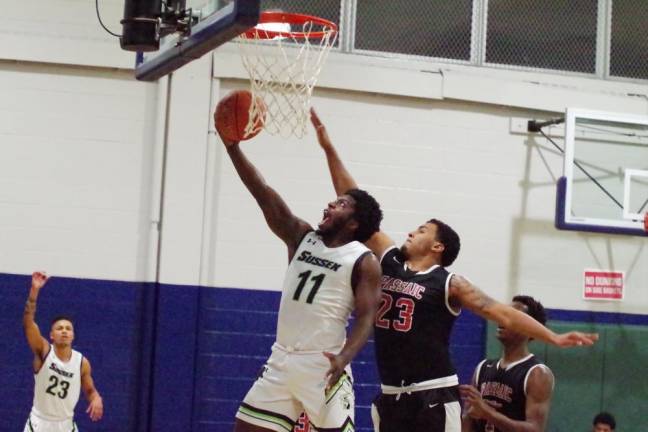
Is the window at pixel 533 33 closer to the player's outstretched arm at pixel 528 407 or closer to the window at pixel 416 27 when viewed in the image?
the window at pixel 416 27

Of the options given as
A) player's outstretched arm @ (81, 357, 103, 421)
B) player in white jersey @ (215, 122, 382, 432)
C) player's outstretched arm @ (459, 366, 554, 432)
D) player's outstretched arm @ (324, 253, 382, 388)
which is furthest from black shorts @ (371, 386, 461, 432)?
player's outstretched arm @ (81, 357, 103, 421)

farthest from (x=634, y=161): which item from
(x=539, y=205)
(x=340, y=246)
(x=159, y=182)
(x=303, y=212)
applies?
(x=340, y=246)

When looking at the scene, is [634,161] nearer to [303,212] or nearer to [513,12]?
[513,12]

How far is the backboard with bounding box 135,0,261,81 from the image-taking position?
199 inches

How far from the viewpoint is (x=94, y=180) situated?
970 cm

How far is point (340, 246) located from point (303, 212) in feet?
12.8

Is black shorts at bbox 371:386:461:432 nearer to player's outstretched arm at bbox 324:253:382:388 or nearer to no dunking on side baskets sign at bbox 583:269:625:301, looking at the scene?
player's outstretched arm at bbox 324:253:382:388

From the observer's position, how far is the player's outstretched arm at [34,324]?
8398mm

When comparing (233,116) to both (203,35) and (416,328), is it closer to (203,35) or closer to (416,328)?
(203,35)

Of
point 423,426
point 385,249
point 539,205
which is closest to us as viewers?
point 423,426

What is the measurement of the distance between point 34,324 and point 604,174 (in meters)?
5.59

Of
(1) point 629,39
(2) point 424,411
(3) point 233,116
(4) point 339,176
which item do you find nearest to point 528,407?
(2) point 424,411

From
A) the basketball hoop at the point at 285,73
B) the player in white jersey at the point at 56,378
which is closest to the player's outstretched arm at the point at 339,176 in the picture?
the basketball hoop at the point at 285,73

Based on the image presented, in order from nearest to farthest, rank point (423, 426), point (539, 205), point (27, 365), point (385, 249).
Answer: point (423, 426) < point (385, 249) < point (27, 365) < point (539, 205)
